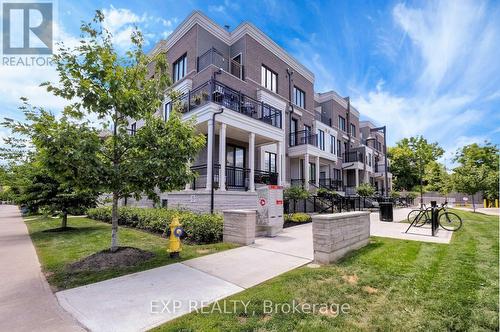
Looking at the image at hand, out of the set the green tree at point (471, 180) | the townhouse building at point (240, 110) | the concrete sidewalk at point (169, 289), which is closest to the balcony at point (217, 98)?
the townhouse building at point (240, 110)

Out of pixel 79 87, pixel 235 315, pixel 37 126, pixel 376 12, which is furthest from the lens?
pixel 376 12

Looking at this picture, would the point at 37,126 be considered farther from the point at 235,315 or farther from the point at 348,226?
the point at 348,226

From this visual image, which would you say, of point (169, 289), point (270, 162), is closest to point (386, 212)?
point (270, 162)

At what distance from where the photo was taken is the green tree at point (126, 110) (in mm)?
5738

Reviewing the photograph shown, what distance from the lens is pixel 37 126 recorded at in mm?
4887

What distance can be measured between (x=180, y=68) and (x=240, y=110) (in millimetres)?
6067

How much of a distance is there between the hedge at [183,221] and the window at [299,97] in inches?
569

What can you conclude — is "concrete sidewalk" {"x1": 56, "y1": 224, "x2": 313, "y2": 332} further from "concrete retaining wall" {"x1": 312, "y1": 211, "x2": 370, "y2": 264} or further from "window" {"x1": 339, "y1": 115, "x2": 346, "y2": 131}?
"window" {"x1": 339, "y1": 115, "x2": 346, "y2": 131}

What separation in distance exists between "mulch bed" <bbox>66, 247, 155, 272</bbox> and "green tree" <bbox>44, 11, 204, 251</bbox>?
0.32 m

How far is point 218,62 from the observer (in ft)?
49.9

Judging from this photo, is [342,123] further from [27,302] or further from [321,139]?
[27,302]

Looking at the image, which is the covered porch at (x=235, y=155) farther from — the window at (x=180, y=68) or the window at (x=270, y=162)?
the window at (x=180, y=68)

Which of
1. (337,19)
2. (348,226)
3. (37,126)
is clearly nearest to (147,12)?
(37,126)

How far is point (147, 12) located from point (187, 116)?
563 centimetres
